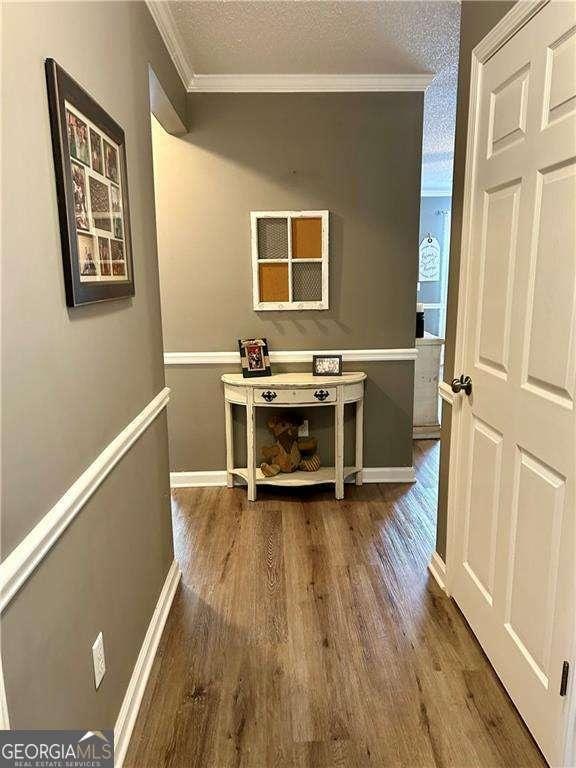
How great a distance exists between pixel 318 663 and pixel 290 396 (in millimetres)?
1552

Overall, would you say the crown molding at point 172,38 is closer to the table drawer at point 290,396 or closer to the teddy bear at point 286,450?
the table drawer at point 290,396

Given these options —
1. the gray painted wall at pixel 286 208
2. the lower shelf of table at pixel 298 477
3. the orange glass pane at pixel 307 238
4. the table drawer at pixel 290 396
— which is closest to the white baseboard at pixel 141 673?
the lower shelf of table at pixel 298 477

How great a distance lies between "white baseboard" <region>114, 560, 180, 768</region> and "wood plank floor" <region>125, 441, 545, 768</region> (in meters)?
0.04

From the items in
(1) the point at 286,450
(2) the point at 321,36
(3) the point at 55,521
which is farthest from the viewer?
(1) the point at 286,450

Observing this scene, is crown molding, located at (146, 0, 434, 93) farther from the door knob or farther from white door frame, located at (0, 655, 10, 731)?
white door frame, located at (0, 655, 10, 731)

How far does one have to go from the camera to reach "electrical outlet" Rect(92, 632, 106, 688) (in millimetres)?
1332

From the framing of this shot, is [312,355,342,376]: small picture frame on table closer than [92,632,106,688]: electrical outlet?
No

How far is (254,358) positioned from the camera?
10.7 feet

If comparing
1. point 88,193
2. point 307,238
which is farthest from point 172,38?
point 88,193

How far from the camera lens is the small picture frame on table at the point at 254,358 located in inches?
128

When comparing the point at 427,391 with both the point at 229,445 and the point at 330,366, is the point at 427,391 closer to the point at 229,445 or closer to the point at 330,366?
the point at 330,366

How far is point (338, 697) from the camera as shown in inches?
67.2

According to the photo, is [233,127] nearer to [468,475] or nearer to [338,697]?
[468,475]

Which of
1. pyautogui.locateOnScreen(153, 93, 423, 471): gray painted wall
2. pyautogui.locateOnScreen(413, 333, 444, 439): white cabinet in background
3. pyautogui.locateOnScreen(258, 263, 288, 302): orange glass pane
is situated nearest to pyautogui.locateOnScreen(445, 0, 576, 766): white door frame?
pyautogui.locateOnScreen(153, 93, 423, 471): gray painted wall
